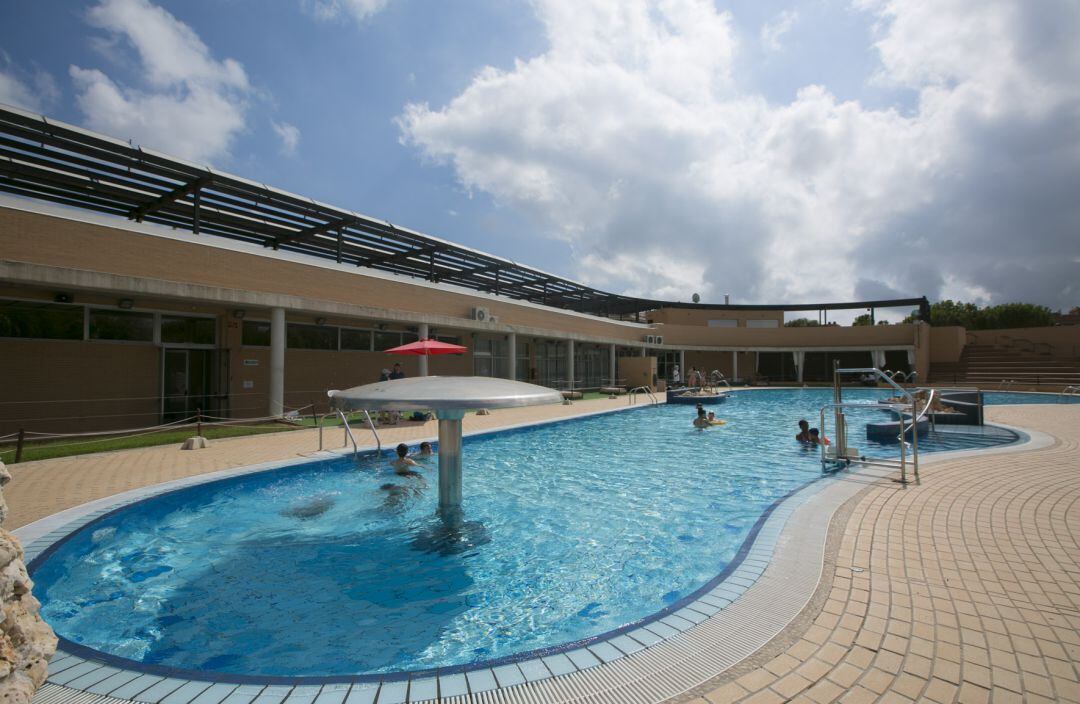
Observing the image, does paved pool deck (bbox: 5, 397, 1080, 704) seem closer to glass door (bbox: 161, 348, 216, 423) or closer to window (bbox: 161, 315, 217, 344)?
glass door (bbox: 161, 348, 216, 423)

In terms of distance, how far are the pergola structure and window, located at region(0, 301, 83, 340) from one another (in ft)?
11.6

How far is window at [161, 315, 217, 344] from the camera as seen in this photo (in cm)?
1329

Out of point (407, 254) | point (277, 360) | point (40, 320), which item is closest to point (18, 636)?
point (277, 360)

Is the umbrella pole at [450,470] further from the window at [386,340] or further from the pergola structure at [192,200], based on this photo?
the window at [386,340]

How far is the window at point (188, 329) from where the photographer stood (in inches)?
523

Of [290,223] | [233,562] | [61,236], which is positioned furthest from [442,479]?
[290,223]

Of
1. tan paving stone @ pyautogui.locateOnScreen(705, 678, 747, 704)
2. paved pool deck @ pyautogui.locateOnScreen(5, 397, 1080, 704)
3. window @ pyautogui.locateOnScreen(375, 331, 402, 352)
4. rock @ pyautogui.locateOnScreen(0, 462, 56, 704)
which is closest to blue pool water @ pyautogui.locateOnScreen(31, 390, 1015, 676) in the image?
paved pool deck @ pyautogui.locateOnScreen(5, 397, 1080, 704)

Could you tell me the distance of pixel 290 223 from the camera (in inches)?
658

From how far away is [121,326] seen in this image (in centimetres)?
1239

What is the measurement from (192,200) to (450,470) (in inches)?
541

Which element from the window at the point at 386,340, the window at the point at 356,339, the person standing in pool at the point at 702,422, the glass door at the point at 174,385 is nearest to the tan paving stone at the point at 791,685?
the person standing in pool at the point at 702,422

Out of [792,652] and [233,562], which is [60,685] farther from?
[792,652]

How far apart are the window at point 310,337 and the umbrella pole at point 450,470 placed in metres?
11.9

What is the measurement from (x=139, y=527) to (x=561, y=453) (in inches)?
289
